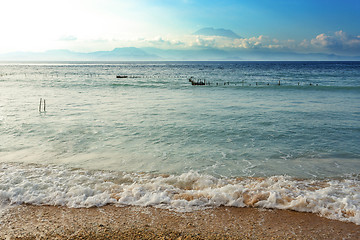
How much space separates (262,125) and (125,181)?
1176cm

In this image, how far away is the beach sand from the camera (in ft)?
18.8

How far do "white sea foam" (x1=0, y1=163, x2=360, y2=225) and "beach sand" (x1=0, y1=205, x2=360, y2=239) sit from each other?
334 millimetres

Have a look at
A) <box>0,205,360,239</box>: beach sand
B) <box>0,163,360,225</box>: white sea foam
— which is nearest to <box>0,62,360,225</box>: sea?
<box>0,163,360,225</box>: white sea foam

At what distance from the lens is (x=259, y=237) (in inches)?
223

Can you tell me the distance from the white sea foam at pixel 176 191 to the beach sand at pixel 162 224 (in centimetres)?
33

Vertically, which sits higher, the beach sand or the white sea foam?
the white sea foam

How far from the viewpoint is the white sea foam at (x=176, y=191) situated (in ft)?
23.4

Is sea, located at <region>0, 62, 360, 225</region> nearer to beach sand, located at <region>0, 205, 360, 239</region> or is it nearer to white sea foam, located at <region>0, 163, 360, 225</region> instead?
white sea foam, located at <region>0, 163, 360, 225</region>

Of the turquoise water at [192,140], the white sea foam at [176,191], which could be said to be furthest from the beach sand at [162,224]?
the turquoise water at [192,140]

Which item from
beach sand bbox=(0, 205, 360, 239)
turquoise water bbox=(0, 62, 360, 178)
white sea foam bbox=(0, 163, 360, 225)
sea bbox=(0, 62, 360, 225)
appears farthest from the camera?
turquoise water bbox=(0, 62, 360, 178)

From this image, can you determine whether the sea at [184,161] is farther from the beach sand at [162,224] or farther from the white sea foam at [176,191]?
the beach sand at [162,224]

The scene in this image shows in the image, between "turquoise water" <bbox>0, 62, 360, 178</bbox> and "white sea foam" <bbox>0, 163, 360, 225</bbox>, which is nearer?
"white sea foam" <bbox>0, 163, 360, 225</bbox>

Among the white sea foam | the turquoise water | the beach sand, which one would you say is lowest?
the beach sand

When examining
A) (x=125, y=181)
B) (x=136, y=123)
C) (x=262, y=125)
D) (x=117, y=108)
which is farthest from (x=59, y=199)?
(x=117, y=108)
